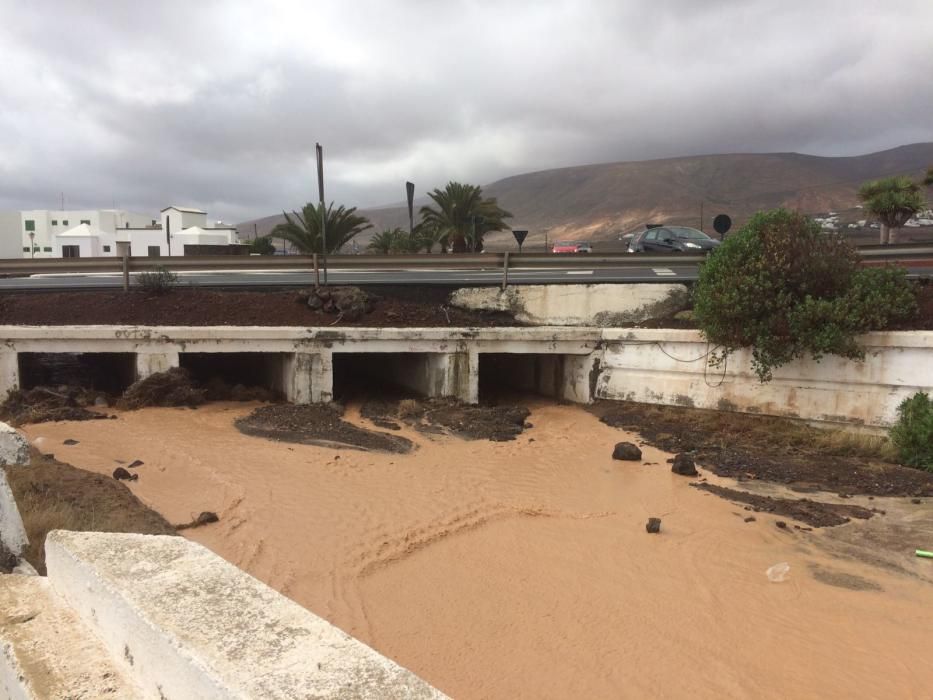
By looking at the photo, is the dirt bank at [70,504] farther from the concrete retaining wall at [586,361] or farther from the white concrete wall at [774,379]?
the white concrete wall at [774,379]

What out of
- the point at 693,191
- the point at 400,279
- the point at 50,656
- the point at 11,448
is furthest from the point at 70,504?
the point at 693,191

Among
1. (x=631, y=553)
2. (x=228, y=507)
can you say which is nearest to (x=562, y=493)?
(x=631, y=553)

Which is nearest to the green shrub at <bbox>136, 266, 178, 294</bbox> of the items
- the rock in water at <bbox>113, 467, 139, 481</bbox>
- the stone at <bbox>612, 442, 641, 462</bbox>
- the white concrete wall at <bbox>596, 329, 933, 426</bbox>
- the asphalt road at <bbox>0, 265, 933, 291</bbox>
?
the asphalt road at <bbox>0, 265, 933, 291</bbox>

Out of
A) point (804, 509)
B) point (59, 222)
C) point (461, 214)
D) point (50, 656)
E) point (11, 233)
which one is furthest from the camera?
point (59, 222)

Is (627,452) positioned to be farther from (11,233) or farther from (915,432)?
(11,233)

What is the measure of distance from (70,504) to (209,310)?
7.66 meters

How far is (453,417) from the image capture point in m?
11.6

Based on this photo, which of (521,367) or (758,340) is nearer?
(758,340)

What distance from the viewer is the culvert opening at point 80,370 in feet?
39.9

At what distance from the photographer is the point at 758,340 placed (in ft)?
33.3

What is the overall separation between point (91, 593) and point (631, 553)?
5.29 meters

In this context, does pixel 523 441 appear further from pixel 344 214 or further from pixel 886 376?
pixel 344 214

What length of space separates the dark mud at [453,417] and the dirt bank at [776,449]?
1.66 meters

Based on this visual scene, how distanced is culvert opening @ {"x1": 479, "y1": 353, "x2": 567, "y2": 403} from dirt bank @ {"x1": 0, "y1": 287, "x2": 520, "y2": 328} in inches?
48.6
